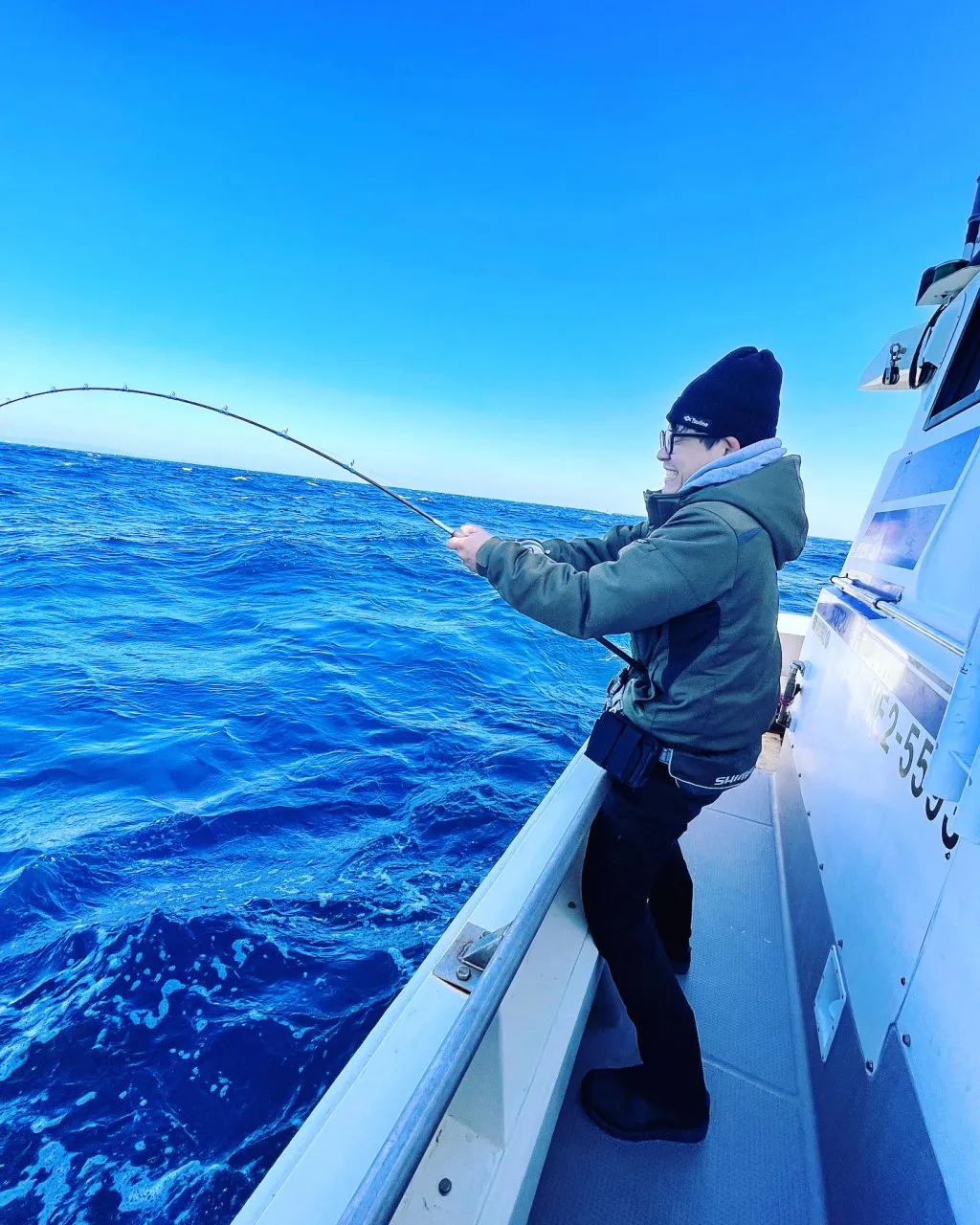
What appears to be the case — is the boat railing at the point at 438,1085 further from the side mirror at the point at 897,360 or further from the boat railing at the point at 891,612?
the side mirror at the point at 897,360

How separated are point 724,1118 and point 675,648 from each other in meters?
1.43

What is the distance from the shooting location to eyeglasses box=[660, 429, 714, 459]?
1.55 metres

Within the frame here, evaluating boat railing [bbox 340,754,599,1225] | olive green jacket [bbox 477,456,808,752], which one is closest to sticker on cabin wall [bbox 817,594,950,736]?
olive green jacket [bbox 477,456,808,752]

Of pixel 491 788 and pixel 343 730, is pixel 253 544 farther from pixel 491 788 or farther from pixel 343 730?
pixel 491 788

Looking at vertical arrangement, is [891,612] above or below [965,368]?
below

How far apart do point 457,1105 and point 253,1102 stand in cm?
114

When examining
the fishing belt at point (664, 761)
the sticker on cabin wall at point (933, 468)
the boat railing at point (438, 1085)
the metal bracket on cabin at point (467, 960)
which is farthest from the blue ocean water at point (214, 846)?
the sticker on cabin wall at point (933, 468)

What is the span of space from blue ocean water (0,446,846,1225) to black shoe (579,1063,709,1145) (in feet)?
3.33

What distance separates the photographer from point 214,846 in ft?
10.5

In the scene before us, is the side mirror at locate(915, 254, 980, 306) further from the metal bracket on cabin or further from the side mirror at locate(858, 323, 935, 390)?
the metal bracket on cabin

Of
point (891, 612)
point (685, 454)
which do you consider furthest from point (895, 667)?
point (685, 454)

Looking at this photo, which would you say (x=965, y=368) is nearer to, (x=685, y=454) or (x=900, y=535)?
(x=900, y=535)

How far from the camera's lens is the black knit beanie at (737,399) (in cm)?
150

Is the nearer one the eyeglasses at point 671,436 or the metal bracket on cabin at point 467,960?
the metal bracket on cabin at point 467,960
